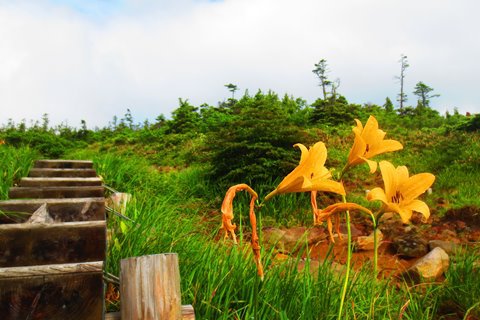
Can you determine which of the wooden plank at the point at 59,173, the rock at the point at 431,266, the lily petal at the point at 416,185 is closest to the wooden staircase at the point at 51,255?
the wooden plank at the point at 59,173

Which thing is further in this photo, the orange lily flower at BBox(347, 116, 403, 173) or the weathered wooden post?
the weathered wooden post

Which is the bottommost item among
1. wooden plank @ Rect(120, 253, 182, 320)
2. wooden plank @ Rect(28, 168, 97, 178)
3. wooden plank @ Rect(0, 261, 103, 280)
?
wooden plank @ Rect(120, 253, 182, 320)

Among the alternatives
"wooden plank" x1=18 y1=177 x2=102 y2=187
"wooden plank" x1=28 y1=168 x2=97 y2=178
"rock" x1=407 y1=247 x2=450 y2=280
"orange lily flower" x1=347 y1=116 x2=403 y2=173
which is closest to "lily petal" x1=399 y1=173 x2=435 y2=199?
"orange lily flower" x1=347 y1=116 x2=403 y2=173

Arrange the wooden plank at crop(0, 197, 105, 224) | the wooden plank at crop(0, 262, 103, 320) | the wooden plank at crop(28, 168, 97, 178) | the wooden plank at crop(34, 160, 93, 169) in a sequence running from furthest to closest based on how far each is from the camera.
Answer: the wooden plank at crop(34, 160, 93, 169) < the wooden plank at crop(28, 168, 97, 178) < the wooden plank at crop(0, 197, 105, 224) < the wooden plank at crop(0, 262, 103, 320)

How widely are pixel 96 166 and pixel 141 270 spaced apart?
15.8ft

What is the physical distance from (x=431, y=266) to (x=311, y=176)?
3274 millimetres

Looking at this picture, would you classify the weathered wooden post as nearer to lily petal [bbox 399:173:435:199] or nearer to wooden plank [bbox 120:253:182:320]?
wooden plank [bbox 120:253:182:320]

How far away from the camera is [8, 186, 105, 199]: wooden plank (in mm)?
3914

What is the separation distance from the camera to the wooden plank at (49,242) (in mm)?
2357

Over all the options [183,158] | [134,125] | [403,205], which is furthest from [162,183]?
[134,125]

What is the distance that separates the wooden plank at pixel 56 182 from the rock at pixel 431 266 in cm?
329

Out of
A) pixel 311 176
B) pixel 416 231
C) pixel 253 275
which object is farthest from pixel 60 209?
pixel 416 231

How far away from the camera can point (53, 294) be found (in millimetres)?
1675

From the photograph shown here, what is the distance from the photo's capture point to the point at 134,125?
1880 cm
